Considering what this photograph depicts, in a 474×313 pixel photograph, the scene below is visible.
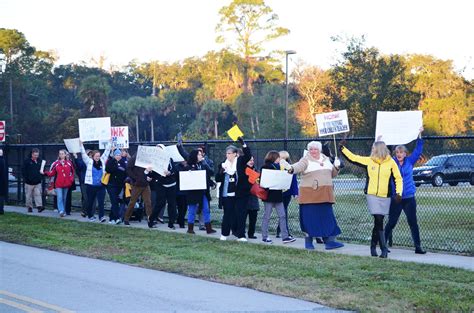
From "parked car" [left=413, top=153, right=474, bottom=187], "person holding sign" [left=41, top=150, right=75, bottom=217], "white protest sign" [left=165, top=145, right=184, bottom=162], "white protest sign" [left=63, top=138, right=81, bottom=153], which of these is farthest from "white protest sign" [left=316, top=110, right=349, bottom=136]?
"person holding sign" [left=41, top=150, right=75, bottom=217]

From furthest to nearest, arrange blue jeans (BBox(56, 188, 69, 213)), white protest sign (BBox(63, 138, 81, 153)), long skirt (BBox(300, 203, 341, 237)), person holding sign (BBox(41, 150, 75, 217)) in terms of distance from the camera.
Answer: blue jeans (BBox(56, 188, 69, 213)) → person holding sign (BBox(41, 150, 75, 217)) → white protest sign (BBox(63, 138, 81, 153)) → long skirt (BBox(300, 203, 341, 237))

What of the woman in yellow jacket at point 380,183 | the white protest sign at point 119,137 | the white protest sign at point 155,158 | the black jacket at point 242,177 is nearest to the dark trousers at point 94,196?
the white protest sign at point 119,137

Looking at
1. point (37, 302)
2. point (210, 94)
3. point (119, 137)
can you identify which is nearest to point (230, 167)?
point (119, 137)

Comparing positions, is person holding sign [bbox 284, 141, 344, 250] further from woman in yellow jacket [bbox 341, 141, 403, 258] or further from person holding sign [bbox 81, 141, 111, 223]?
person holding sign [bbox 81, 141, 111, 223]

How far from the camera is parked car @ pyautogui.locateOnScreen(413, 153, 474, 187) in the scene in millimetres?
13203

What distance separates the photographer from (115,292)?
978 cm

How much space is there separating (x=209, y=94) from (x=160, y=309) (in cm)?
7091

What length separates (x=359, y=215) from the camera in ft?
57.8

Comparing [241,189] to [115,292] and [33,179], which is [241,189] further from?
[33,179]

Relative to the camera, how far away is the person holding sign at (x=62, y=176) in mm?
21125

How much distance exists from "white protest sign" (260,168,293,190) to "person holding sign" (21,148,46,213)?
34.1ft

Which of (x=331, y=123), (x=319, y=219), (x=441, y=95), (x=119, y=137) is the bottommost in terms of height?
(x=319, y=219)

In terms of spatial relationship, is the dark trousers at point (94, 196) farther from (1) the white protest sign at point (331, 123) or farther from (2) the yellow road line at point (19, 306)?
(2) the yellow road line at point (19, 306)

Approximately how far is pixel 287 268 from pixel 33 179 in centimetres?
1309
